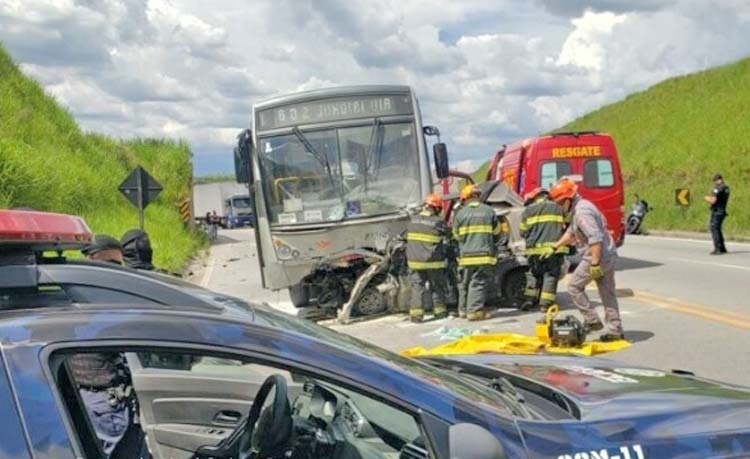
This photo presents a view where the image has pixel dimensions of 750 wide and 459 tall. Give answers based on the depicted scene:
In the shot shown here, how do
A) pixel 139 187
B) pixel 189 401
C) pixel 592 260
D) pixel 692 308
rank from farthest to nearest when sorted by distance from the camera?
pixel 139 187, pixel 692 308, pixel 592 260, pixel 189 401

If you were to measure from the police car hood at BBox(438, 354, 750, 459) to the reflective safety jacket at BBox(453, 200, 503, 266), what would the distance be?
7387 mm

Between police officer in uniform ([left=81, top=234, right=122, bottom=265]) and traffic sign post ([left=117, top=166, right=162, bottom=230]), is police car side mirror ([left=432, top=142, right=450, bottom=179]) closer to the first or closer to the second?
traffic sign post ([left=117, top=166, right=162, bottom=230])

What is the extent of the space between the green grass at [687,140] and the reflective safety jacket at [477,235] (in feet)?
50.5

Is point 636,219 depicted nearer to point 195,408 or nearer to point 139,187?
point 139,187

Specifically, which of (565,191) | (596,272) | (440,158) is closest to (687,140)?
(440,158)

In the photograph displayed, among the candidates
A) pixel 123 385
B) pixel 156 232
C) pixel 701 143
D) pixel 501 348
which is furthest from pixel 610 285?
pixel 701 143

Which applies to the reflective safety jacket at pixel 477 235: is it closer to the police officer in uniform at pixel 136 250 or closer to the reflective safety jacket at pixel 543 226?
the reflective safety jacket at pixel 543 226

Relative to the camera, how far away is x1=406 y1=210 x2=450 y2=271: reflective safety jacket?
1069 cm

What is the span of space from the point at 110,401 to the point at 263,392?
54 centimetres

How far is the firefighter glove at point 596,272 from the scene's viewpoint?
8469 mm

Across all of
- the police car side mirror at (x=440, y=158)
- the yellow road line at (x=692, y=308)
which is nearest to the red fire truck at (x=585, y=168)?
the yellow road line at (x=692, y=308)

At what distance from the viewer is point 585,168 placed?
15523mm

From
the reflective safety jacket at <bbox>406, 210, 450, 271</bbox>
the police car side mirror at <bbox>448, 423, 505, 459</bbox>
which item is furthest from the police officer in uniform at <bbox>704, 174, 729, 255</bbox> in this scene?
the police car side mirror at <bbox>448, 423, 505, 459</bbox>

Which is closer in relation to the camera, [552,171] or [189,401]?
[189,401]
